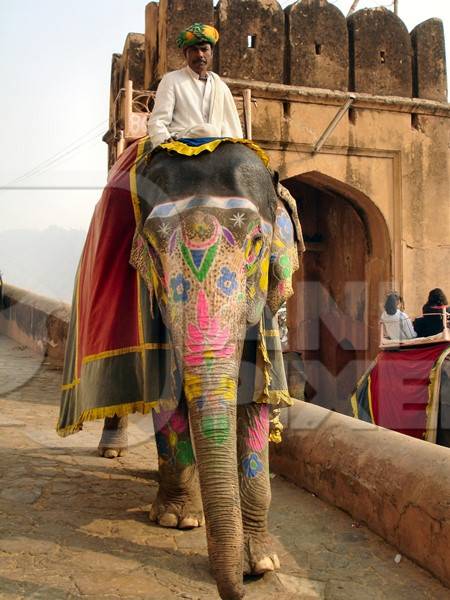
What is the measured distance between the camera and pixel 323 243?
12891mm

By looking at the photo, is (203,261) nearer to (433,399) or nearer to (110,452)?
(110,452)

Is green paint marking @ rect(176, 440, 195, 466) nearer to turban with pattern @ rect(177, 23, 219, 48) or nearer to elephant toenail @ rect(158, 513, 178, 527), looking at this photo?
elephant toenail @ rect(158, 513, 178, 527)

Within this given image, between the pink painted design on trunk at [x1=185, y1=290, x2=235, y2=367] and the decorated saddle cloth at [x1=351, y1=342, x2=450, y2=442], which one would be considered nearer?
the pink painted design on trunk at [x1=185, y1=290, x2=235, y2=367]

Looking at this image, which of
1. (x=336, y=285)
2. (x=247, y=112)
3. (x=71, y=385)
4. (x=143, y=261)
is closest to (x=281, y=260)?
(x=143, y=261)

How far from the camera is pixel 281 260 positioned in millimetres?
3607

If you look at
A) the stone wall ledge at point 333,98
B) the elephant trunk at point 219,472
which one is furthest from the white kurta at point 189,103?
the stone wall ledge at point 333,98

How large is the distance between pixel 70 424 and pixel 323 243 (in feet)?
30.4

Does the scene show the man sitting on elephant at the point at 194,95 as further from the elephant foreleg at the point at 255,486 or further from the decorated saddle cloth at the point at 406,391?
the decorated saddle cloth at the point at 406,391

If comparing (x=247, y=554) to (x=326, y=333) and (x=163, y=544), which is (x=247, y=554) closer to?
(x=163, y=544)

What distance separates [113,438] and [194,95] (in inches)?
97.6

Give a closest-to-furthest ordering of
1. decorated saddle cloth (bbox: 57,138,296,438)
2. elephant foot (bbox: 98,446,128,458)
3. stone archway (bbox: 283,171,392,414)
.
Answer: decorated saddle cloth (bbox: 57,138,296,438), elephant foot (bbox: 98,446,128,458), stone archway (bbox: 283,171,392,414)

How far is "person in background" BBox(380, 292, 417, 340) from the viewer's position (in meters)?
9.41

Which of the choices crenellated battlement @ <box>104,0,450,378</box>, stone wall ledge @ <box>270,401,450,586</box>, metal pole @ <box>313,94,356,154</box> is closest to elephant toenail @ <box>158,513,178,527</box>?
stone wall ledge @ <box>270,401,450,586</box>

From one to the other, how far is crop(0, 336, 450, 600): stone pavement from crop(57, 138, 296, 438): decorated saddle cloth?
1.71 ft
